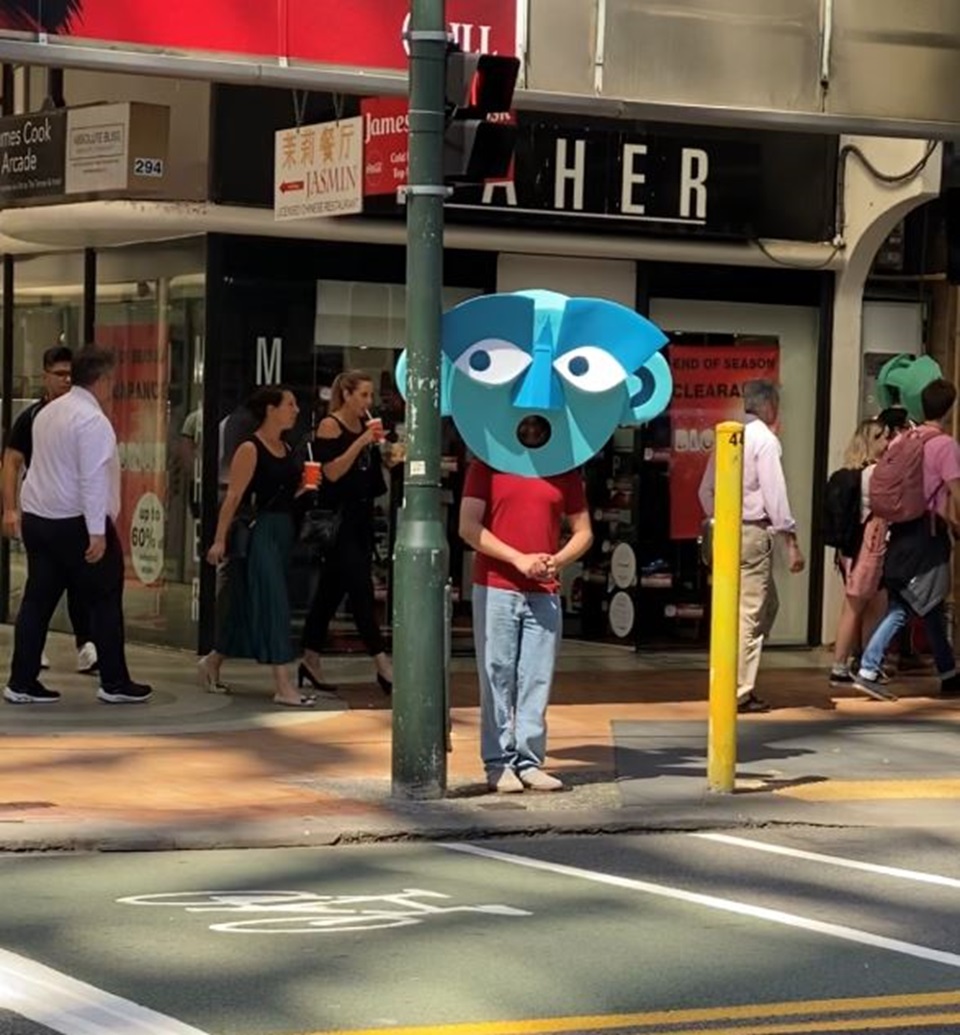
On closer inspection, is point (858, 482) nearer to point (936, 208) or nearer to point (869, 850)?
point (936, 208)

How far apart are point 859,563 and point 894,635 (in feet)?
1.93

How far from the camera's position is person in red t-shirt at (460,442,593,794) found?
11.1 metres

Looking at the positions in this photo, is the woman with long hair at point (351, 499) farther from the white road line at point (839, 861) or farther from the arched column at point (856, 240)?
the arched column at point (856, 240)

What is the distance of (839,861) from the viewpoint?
9953mm

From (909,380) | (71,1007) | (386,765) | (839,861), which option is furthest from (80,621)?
(71,1007)

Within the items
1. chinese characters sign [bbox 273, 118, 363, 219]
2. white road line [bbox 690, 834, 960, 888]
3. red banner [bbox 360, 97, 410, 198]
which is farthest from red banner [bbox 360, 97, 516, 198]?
white road line [bbox 690, 834, 960, 888]

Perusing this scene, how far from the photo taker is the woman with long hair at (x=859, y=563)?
1602 centimetres

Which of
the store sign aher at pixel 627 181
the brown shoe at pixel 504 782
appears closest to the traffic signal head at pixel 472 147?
the brown shoe at pixel 504 782

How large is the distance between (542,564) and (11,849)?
2744 millimetres

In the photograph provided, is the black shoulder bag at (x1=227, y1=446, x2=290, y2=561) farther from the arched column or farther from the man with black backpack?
the arched column

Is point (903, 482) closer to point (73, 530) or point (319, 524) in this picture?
point (319, 524)

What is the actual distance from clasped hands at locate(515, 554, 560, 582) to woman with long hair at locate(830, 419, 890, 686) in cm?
530

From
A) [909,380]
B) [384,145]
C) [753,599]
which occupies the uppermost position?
[384,145]

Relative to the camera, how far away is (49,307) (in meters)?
18.3
